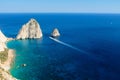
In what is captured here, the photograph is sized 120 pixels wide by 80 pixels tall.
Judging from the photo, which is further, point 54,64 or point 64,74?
point 54,64

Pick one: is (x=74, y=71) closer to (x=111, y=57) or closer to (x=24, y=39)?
(x=111, y=57)

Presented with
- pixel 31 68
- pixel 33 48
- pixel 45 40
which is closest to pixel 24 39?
pixel 45 40

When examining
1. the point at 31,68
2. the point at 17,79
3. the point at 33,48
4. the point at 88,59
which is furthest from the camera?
the point at 33,48

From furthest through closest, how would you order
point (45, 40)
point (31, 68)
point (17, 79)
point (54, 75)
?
point (45, 40), point (31, 68), point (54, 75), point (17, 79)

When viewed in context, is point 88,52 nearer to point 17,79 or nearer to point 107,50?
point 107,50

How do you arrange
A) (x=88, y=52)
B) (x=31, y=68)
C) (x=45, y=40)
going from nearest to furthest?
(x=31, y=68) < (x=88, y=52) < (x=45, y=40)

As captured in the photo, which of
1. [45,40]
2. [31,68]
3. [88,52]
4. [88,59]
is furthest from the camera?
[45,40]

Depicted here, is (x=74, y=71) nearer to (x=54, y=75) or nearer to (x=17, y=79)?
(x=54, y=75)

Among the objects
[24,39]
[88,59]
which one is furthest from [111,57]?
[24,39]

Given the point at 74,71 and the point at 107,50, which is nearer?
the point at 74,71
